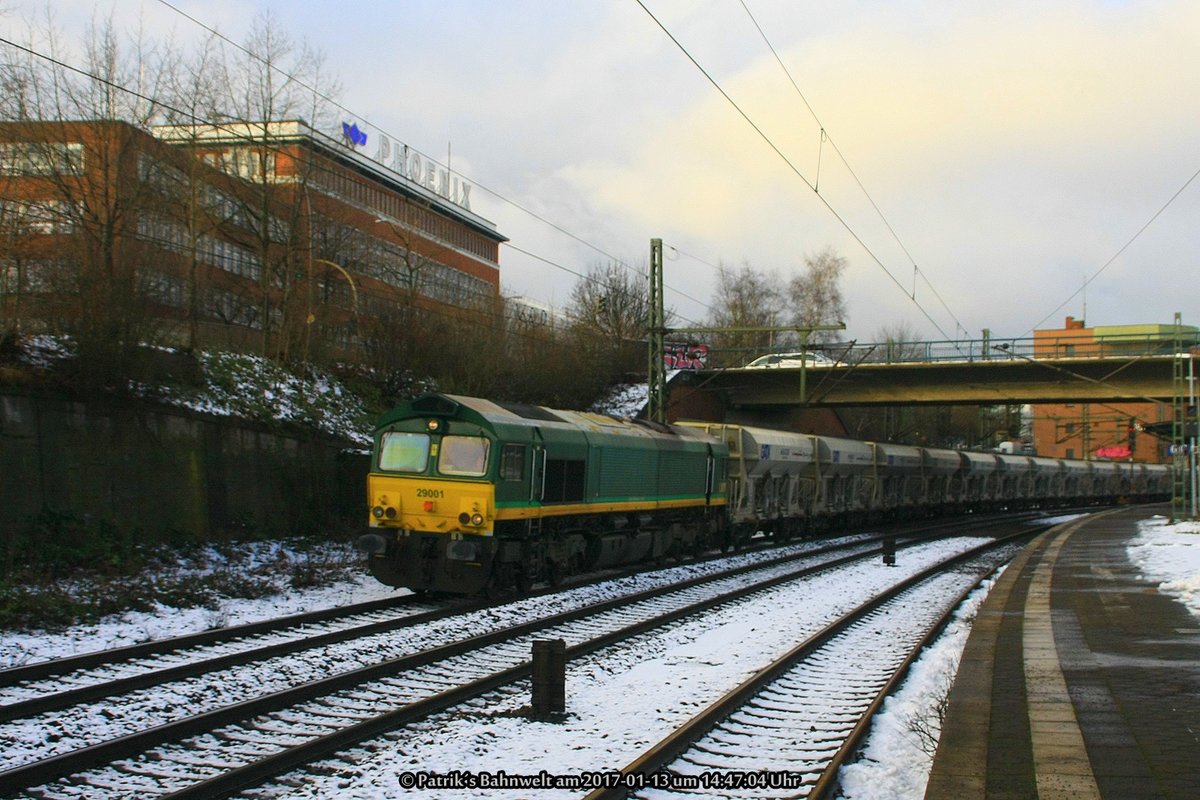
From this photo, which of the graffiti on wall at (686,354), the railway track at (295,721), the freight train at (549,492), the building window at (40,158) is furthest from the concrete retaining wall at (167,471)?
the graffiti on wall at (686,354)

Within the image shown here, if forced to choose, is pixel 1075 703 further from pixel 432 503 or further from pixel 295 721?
pixel 432 503

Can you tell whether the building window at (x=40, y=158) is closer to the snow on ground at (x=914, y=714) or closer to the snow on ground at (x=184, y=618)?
the snow on ground at (x=184, y=618)

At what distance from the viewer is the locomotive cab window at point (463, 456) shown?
1541 cm

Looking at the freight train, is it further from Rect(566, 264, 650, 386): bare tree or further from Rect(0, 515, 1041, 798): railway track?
Rect(566, 264, 650, 386): bare tree

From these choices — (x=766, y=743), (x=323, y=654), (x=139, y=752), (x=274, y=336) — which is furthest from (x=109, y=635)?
(x=274, y=336)

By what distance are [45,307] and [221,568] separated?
19.5 ft

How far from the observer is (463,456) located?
51.1 ft

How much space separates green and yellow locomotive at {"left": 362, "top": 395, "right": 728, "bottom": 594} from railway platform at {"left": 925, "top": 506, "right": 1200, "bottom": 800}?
678 cm

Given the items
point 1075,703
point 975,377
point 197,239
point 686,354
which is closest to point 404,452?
point 1075,703

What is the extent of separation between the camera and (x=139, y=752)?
299 inches

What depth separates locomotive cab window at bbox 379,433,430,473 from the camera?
1582 centimetres

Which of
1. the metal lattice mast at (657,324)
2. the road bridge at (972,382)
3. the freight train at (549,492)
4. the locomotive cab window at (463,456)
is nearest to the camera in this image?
the freight train at (549,492)

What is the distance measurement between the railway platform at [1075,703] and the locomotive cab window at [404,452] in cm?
Result: 836

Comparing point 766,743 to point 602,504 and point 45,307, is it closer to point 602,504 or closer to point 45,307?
point 602,504
